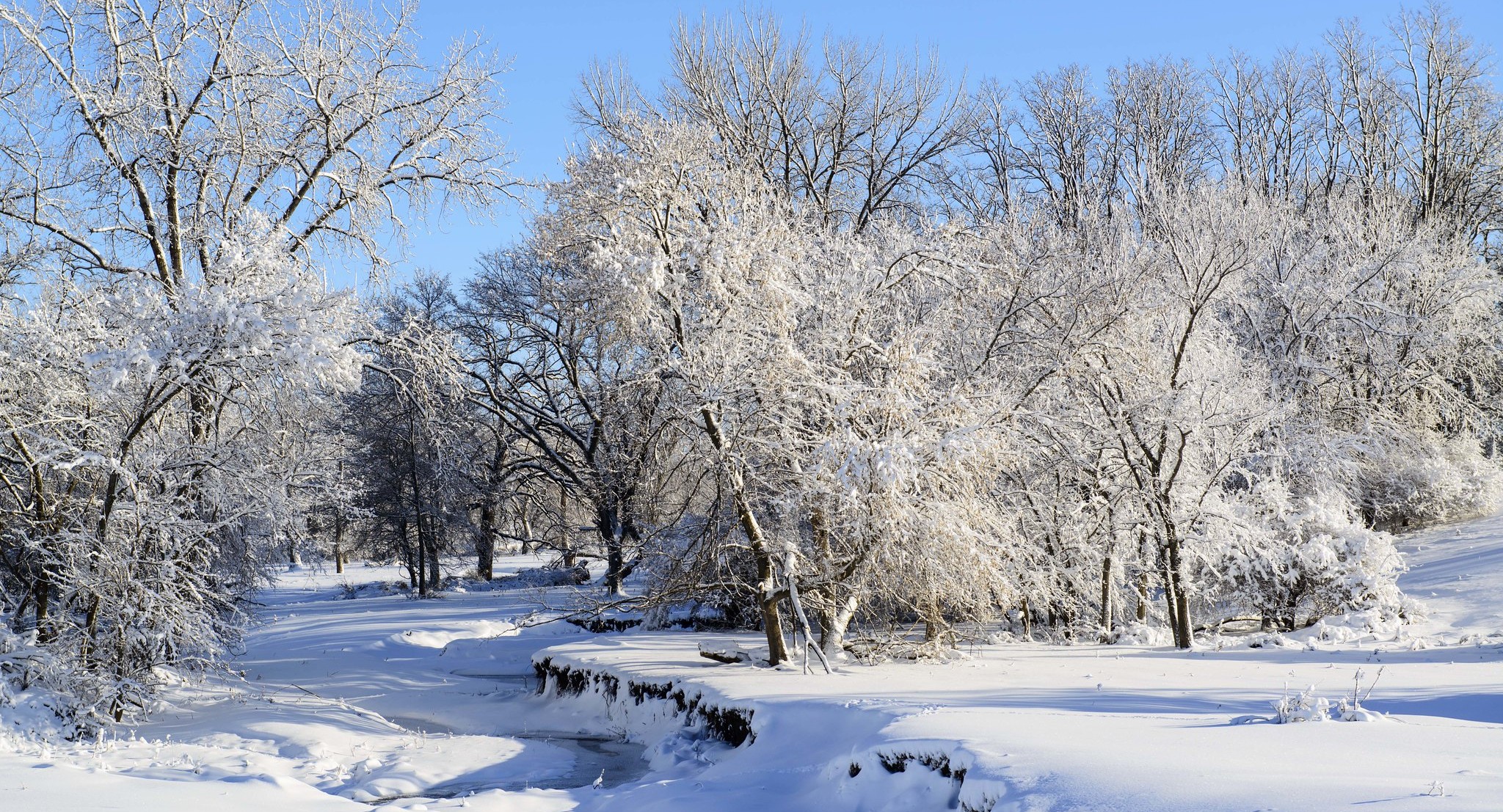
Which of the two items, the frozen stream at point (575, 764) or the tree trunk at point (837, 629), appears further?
the tree trunk at point (837, 629)

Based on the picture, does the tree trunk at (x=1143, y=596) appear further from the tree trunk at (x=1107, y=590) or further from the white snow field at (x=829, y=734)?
the white snow field at (x=829, y=734)

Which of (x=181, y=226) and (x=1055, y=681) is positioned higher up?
(x=181, y=226)

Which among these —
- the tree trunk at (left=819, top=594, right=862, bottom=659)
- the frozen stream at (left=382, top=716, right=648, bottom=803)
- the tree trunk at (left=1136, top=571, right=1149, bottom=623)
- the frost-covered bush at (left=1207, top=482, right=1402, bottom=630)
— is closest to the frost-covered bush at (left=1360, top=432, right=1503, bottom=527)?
the frost-covered bush at (left=1207, top=482, right=1402, bottom=630)

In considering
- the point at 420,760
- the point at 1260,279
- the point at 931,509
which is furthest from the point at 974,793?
the point at 1260,279

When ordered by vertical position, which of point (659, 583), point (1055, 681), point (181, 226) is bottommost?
point (1055, 681)

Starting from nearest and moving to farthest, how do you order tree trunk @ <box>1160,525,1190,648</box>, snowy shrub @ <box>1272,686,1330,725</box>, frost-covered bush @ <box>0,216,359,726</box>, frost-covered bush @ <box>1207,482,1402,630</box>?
snowy shrub @ <box>1272,686,1330,725</box> < frost-covered bush @ <box>0,216,359,726</box> < tree trunk @ <box>1160,525,1190,648</box> < frost-covered bush @ <box>1207,482,1402,630</box>

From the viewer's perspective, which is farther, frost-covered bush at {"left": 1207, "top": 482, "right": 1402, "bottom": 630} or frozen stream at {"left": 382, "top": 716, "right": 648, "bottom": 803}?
frost-covered bush at {"left": 1207, "top": 482, "right": 1402, "bottom": 630}

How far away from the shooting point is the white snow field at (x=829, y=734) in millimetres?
4918

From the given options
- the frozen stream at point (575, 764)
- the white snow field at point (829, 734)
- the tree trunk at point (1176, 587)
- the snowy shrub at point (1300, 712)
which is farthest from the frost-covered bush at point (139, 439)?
the tree trunk at point (1176, 587)

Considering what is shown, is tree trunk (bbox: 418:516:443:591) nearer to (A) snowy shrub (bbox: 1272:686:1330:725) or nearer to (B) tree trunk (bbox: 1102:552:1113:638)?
(B) tree trunk (bbox: 1102:552:1113:638)

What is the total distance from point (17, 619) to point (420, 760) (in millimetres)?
4272

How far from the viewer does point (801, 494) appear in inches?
400

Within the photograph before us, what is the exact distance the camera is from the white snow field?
4918 millimetres

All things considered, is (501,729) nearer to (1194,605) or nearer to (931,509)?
(931,509)
